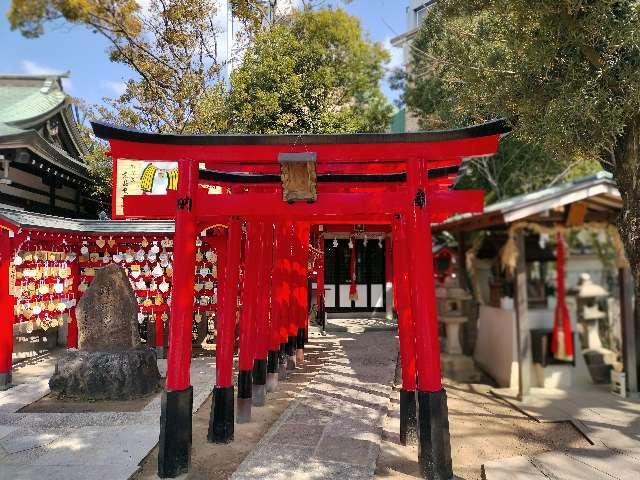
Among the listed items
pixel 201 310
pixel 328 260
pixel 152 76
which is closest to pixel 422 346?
pixel 201 310

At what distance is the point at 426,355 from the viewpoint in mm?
4828

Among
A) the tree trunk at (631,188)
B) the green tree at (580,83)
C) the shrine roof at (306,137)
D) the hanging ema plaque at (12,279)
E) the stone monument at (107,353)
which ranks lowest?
the stone monument at (107,353)

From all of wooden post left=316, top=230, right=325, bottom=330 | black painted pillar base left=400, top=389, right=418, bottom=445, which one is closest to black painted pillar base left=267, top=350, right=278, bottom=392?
black painted pillar base left=400, top=389, right=418, bottom=445

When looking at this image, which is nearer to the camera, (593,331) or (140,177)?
(140,177)

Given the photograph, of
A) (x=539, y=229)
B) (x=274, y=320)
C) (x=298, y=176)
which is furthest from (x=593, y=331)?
(x=298, y=176)

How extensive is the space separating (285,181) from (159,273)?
7.22 m

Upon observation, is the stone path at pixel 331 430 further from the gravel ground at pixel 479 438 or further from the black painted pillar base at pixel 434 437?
the black painted pillar base at pixel 434 437

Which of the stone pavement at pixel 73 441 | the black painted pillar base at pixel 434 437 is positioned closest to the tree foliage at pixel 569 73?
the black painted pillar base at pixel 434 437

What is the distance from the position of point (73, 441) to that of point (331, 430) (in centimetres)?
319

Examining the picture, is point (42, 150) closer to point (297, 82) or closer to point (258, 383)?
point (297, 82)

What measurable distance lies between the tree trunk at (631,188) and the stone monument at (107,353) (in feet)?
23.9

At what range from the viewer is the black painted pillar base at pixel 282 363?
9609 millimetres

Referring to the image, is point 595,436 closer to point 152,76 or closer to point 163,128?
point 163,128

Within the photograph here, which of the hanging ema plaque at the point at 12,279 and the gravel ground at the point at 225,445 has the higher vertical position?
the hanging ema plaque at the point at 12,279
